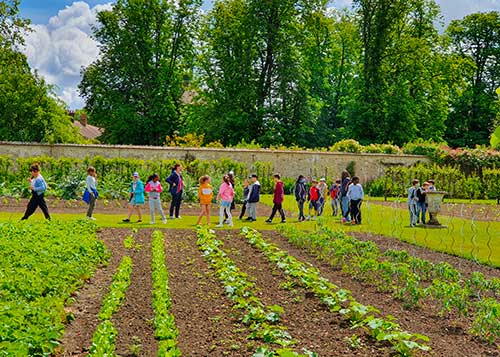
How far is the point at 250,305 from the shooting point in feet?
26.1

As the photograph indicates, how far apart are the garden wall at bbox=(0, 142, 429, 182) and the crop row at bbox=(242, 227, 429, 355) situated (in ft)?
58.7

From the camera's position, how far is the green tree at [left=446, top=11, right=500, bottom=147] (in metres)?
49.5

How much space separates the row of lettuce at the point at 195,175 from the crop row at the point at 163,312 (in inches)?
525

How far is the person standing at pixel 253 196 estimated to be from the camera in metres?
18.0

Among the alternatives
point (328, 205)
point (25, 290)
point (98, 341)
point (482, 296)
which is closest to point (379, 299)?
point (482, 296)

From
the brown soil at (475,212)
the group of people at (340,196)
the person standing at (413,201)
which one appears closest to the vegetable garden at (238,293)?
the person standing at (413,201)

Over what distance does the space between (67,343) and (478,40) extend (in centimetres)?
5128

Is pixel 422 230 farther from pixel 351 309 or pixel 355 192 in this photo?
pixel 351 309

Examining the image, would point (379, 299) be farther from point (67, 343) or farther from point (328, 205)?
point (328, 205)

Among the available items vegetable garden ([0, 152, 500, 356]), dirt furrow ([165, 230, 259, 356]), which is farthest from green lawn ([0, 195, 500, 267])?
dirt furrow ([165, 230, 259, 356])

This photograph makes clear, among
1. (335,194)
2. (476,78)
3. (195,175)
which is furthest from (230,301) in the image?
(476,78)

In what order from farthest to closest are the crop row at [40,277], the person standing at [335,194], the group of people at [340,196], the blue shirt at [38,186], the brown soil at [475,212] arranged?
1. the brown soil at [475,212]
2. the person standing at [335,194]
3. the group of people at [340,196]
4. the blue shirt at [38,186]
5. the crop row at [40,277]

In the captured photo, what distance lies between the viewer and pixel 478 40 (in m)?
50.7

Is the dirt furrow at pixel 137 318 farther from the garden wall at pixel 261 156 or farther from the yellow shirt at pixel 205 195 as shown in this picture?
the garden wall at pixel 261 156
